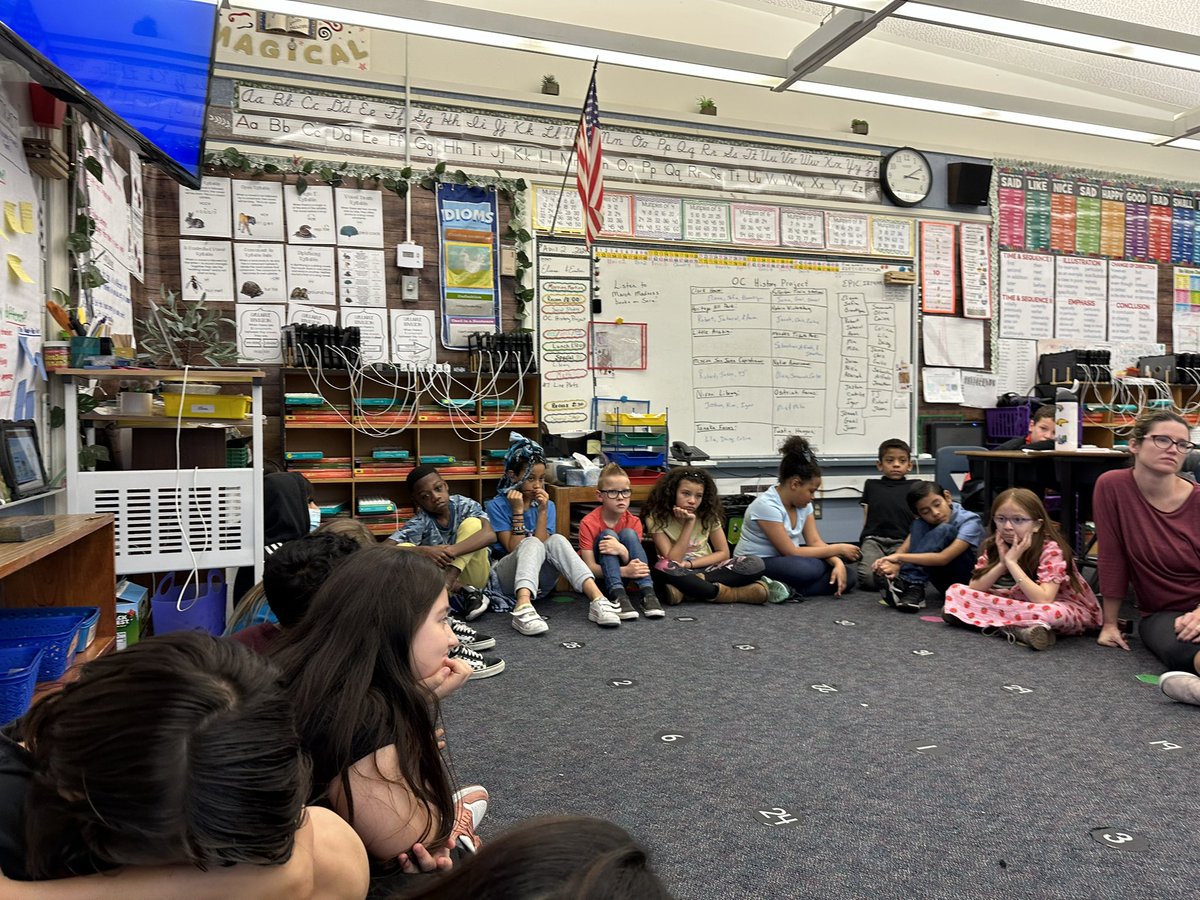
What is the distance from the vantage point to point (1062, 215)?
665 cm

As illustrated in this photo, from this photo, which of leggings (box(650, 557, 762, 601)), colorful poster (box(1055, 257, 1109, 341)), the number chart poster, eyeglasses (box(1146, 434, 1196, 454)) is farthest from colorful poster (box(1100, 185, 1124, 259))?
leggings (box(650, 557, 762, 601))

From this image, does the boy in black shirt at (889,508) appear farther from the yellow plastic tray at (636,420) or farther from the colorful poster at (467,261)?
the colorful poster at (467,261)

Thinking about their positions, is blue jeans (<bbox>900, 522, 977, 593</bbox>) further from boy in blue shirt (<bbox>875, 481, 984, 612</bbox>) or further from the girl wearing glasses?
the girl wearing glasses

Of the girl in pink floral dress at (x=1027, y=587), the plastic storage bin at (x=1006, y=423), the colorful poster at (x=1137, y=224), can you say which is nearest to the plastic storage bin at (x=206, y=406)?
the girl in pink floral dress at (x=1027, y=587)

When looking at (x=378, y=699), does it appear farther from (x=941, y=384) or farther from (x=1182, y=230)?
(x=1182, y=230)

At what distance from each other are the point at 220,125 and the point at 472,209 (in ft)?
4.87

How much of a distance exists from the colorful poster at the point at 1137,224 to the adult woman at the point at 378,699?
7298 millimetres

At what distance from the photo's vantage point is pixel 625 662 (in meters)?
3.11

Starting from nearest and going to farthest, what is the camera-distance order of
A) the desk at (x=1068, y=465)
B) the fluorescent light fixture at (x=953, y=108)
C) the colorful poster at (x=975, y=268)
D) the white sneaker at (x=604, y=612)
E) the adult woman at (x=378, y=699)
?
1. the adult woman at (x=378, y=699)
2. the white sneaker at (x=604, y=612)
3. the desk at (x=1068, y=465)
4. the fluorescent light fixture at (x=953, y=108)
5. the colorful poster at (x=975, y=268)

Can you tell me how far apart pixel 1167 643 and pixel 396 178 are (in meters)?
4.52

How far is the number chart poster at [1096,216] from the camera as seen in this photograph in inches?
257

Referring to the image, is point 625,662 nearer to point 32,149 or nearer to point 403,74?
point 32,149

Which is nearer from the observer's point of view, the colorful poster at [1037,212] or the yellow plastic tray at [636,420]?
the yellow plastic tray at [636,420]

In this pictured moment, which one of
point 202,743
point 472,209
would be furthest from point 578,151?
point 202,743
